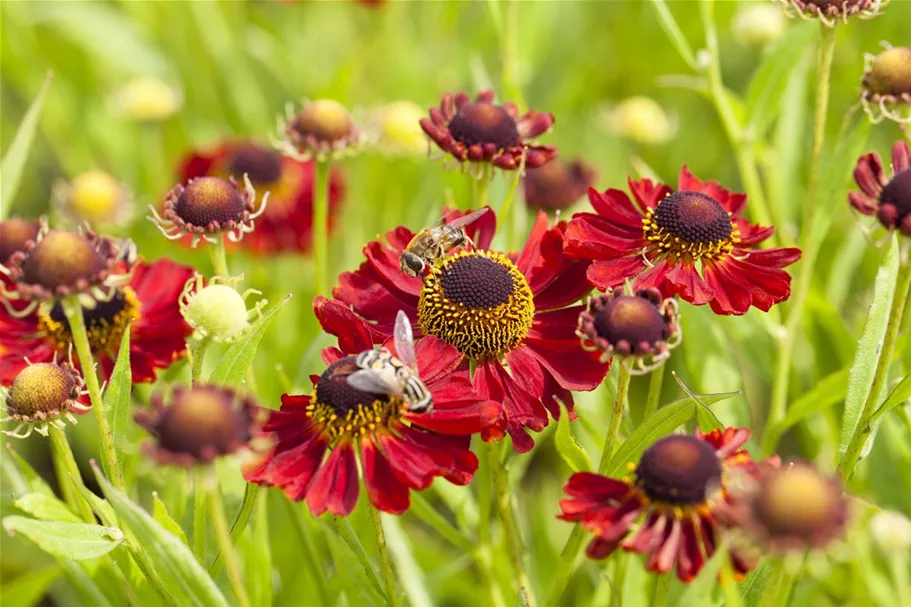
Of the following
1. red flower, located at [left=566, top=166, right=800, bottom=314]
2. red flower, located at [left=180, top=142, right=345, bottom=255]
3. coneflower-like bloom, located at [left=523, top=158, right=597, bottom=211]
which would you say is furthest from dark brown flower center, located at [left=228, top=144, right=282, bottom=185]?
red flower, located at [left=566, top=166, right=800, bottom=314]

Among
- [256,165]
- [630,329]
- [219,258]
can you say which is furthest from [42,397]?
[256,165]

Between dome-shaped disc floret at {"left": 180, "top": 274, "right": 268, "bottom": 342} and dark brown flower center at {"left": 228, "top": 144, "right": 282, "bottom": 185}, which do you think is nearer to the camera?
dome-shaped disc floret at {"left": 180, "top": 274, "right": 268, "bottom": 342}

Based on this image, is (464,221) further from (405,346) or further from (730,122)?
(730,122)

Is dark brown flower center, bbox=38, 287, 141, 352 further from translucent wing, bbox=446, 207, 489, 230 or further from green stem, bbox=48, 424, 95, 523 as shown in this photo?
translucent wing, bbox=446, 207, 489, 230

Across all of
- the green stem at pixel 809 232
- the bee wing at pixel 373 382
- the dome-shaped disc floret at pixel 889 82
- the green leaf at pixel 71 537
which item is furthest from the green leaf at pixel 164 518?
the dome-shaped disc floret at pixel 889 82

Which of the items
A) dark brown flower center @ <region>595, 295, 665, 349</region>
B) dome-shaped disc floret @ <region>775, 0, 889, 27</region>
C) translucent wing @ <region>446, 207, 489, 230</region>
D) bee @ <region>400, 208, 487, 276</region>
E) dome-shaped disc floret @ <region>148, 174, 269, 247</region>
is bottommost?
bee @ <region>400, 208, 487, 276</region>

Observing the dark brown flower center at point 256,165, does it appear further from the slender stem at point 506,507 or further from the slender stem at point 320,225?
the slender stem at point 506,507
